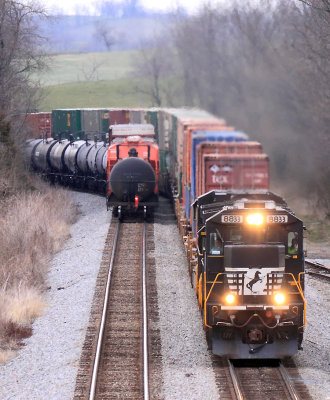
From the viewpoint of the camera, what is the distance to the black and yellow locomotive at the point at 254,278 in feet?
43.5

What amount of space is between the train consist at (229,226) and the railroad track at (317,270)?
4382 millimetres

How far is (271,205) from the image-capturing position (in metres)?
13.4

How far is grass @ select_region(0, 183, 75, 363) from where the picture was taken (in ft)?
55.0

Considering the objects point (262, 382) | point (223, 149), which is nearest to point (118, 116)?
point (223, 149)

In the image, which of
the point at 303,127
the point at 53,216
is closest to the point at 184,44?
the point at 303,127

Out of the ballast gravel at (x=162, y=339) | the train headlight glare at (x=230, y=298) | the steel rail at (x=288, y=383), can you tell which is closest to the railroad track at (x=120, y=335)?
the ballast gravel at (x=162, y=339)

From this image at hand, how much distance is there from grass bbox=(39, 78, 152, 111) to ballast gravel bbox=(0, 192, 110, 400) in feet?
176

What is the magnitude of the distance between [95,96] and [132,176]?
62292 millimetres

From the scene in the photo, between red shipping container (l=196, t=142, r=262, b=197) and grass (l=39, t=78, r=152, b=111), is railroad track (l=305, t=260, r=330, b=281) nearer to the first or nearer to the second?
red shipping container (l=196, t=142, r=262, b=197)

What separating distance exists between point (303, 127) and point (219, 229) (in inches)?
834

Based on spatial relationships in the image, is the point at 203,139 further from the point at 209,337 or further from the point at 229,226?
the point at 209,337

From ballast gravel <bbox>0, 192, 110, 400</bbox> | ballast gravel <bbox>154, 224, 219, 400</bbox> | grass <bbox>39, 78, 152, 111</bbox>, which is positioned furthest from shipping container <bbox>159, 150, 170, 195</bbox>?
grass <bbox>39, 78, 152, 111</bbox>

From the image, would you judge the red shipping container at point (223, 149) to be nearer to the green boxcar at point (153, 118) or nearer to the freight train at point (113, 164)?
the freight train at point (113, 164)

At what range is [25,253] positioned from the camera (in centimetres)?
2370
